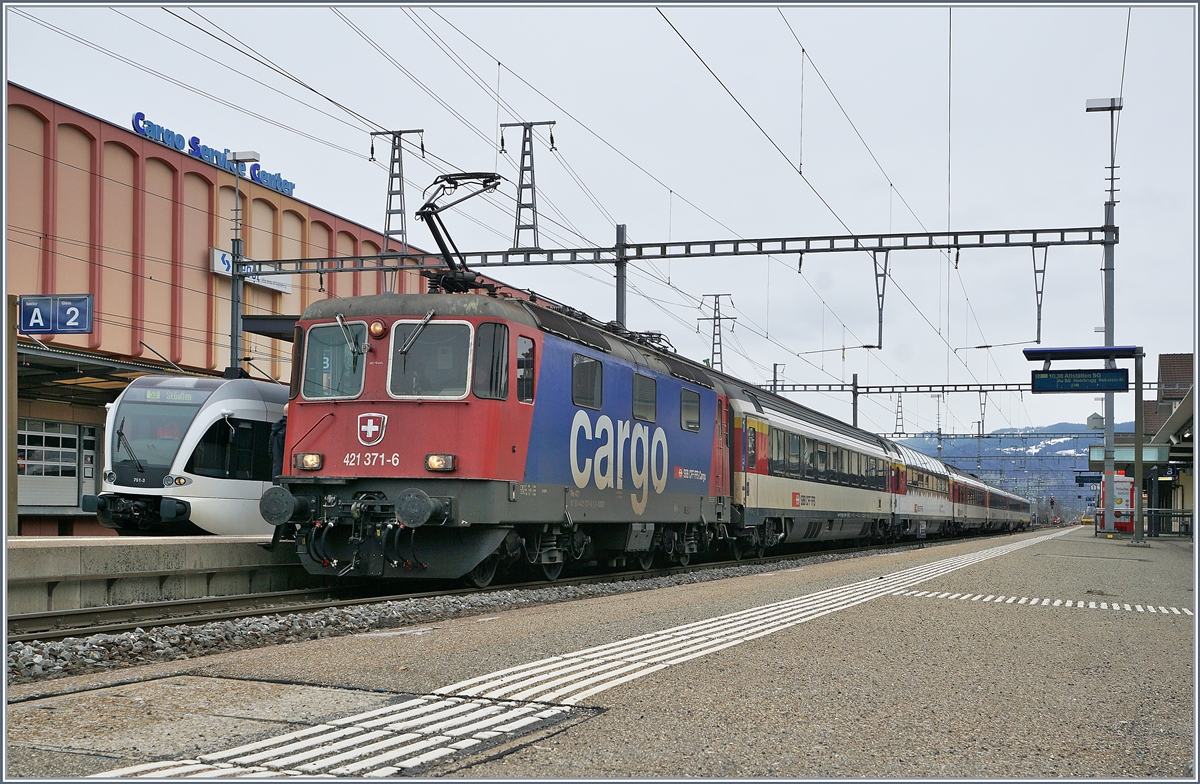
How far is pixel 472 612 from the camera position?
11633 mm

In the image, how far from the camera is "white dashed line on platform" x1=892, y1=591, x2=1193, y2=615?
12.5 m

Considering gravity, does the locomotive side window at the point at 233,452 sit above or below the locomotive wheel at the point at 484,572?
above

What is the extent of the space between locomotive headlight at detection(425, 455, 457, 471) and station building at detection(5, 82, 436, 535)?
12.8 metres

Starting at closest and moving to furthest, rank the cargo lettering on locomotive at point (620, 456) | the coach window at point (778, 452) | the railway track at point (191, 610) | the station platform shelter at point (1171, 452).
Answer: the railway track at point (191, 610)
the cargo lettering on locomotive at point (620, 456)
the coach window at point (778, 452)
the station platform shelter at point (1171, 452)

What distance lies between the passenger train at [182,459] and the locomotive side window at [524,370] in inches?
252

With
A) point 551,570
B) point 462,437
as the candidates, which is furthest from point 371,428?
point 551,570

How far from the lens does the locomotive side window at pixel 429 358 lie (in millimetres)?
12367

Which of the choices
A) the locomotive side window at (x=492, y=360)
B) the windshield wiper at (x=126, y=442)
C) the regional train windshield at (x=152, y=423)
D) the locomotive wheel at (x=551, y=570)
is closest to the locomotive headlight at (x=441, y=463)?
the locomotive side window at (x=492, y=360)

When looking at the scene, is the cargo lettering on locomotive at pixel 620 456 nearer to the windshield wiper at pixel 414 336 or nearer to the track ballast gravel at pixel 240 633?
the track ballast gravel at pixel 240 633

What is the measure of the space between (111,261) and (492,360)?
22497 mm

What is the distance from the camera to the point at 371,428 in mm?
12438

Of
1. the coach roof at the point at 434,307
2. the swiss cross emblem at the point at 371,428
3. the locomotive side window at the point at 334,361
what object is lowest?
the swiss cross emblem at the point at 371,428

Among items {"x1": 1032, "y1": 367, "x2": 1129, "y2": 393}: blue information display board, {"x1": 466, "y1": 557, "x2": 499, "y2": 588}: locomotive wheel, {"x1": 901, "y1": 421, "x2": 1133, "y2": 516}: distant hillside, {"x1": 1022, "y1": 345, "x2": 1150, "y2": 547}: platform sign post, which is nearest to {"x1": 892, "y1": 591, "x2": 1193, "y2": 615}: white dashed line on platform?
{"x1": 466, "y1": 557, "x2": 499, "y2": 588}: locomotive wheel

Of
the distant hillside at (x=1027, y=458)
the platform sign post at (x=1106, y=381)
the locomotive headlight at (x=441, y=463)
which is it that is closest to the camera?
the locomotive headlight at (x=441, y=463)
